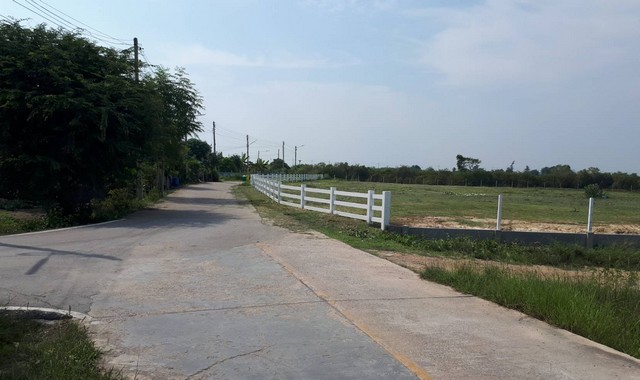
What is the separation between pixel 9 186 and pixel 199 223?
6704 mm

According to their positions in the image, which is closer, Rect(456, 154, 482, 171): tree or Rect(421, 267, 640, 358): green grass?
Rect(421, 267, 640, 358): green grass

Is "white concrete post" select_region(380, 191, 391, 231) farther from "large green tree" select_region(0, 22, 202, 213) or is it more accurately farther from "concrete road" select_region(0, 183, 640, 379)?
"large green tree" select_region(0, 22, 202, 213)

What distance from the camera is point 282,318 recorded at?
6836mm

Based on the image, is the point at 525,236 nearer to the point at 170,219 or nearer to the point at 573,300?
the point at 573,300

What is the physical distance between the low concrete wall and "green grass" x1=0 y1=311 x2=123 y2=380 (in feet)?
39.2

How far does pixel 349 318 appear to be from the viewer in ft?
22.6

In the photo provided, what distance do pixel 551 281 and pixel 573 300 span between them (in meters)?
1.44

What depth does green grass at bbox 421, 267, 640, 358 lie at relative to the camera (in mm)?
6316

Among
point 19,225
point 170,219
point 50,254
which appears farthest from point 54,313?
point 170,219

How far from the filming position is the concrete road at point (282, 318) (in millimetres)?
5257

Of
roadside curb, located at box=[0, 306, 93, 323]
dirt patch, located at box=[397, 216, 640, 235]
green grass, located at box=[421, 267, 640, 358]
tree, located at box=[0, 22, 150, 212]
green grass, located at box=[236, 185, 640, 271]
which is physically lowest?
green grass, located at box=[236, 185, 640, 271]

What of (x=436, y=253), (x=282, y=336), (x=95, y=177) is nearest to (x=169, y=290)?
(x=282, y=336)

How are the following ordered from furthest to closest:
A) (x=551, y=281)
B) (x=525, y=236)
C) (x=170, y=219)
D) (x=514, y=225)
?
1. (x=514, y=225)
2. (x=170, y=219)
3. (x=525, y=236)
4. (x=551, y=281)

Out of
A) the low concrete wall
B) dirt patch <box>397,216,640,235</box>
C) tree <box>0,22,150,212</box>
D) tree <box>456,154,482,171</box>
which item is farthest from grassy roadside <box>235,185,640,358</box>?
tree <box>456,154,482,171</box>
